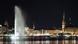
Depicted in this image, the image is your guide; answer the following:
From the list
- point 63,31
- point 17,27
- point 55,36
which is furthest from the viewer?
point 63,31

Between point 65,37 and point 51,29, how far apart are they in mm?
6209

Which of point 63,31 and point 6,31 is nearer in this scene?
point 6,31

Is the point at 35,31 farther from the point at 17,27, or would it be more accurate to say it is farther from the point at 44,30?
the point at 17,27

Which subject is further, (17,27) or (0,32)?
(0,32)

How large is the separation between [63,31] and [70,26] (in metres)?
3.50

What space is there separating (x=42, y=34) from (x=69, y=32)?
22.5 ft

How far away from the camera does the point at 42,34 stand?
8475 centimetres

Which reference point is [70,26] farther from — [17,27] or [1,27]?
[17,27]

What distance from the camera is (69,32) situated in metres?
84.5

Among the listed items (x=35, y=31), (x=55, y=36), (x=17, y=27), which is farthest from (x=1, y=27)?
(x=17, y=27)

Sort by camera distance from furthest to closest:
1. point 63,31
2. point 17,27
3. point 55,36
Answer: point 63,31 → point 55,36 → point 17,27

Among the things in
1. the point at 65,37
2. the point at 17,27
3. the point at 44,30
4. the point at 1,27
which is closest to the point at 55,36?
the point at 65,37

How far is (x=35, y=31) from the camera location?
85.8m

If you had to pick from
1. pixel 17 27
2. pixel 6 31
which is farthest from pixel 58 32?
pixel 17 27
